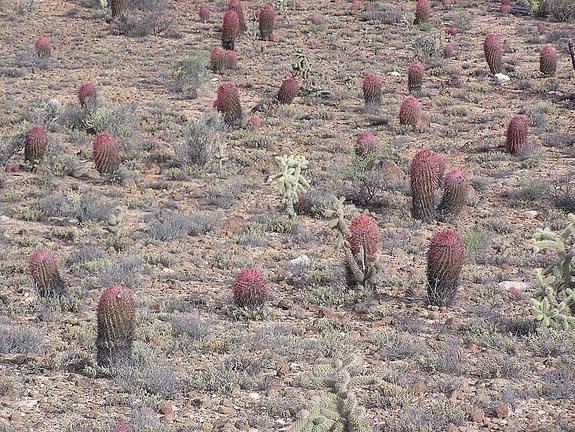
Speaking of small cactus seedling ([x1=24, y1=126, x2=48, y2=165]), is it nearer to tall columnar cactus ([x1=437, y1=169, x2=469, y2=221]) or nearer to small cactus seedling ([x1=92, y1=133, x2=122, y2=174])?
small cactus seedling ([x1=92, y1=133, x2=122, y2=174])

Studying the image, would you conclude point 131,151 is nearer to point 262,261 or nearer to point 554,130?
point 262,261

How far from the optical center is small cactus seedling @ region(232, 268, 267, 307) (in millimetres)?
7711

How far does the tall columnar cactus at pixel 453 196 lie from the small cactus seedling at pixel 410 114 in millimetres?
3928

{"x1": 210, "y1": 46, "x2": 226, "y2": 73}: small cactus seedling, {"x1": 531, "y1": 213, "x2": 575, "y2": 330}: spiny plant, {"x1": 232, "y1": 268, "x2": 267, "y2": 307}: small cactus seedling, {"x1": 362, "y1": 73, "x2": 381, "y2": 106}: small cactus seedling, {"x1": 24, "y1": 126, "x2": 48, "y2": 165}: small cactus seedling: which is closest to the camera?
{"x1": 531, "y1": 213, "x2": 575, "y2": 330}: spiny plant

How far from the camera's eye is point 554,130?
1382cm

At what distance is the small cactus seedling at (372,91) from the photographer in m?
15.5

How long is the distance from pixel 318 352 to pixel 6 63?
1488 centimetres

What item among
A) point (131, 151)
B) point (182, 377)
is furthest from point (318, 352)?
point (131, 151)

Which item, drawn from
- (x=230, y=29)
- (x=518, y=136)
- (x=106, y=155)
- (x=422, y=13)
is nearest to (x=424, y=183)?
(x=518, y=136)

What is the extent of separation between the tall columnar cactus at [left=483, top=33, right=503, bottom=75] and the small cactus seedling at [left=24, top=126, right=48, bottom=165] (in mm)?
9345

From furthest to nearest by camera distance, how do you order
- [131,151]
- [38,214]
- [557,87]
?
[557,87] < [131,151] < [38,214]

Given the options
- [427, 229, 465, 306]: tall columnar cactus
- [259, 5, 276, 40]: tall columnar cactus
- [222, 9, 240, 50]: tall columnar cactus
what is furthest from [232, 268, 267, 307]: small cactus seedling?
[259, 5, 276, 40]: tall columnar cactus

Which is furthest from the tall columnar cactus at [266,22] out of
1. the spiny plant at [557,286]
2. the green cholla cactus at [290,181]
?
the spiny plant at [557,286]

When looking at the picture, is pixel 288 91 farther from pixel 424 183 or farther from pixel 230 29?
pixel 424 183
